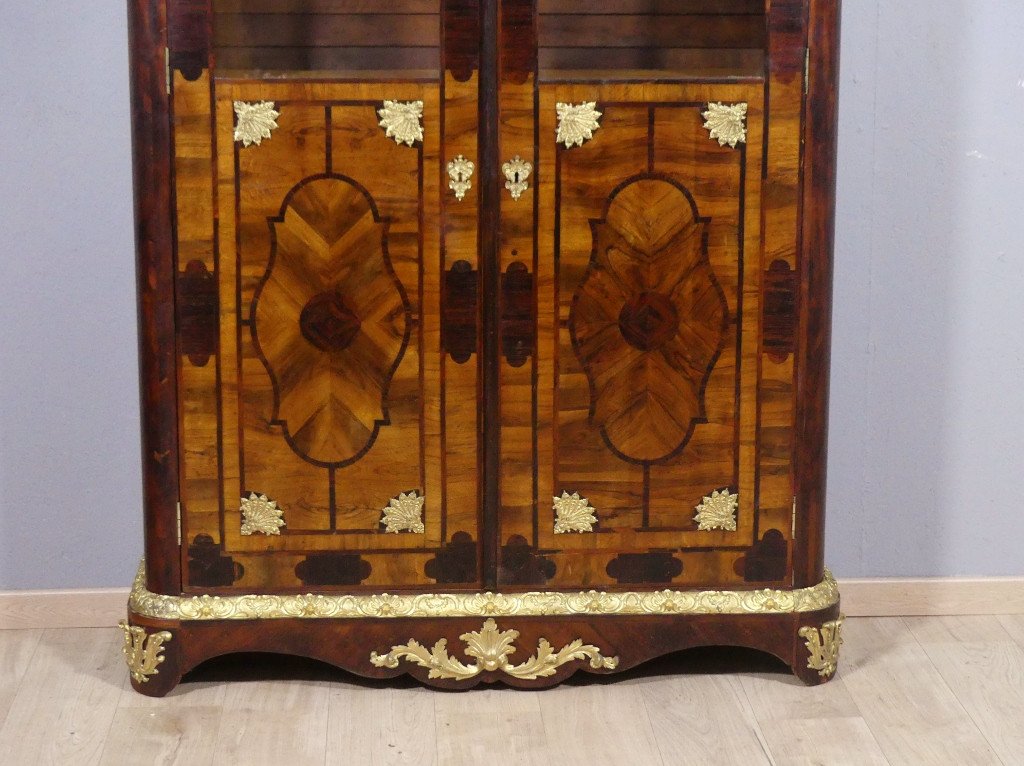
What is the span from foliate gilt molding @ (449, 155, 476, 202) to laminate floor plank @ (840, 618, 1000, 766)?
118cm

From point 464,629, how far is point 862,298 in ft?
3.64

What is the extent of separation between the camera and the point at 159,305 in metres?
2.67

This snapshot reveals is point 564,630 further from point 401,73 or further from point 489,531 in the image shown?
Answer: point 401,73

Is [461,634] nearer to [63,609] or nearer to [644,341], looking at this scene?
[644,341]

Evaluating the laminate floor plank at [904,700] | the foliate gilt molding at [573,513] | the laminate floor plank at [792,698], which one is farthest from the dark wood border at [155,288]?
the laminate floor plank at [904,700]

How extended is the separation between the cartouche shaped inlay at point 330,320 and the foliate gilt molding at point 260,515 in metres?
0.11

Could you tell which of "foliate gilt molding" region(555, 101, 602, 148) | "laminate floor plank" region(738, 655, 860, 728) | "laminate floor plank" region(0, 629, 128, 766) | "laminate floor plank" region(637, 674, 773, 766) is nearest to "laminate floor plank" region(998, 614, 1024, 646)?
"laminate floor plank" region(738, 655, 860, 728)

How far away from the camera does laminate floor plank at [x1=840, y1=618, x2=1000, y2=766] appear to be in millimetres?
2602

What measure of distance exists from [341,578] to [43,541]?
0.77m

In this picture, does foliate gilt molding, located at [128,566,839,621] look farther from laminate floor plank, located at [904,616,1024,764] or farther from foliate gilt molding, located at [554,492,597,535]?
laminate floor plank, located at [904,616,1024,764]

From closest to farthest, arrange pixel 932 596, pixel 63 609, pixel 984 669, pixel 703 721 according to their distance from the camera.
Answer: pixel 703 721 → pixel 984 669 → pixel 63 609 → pixel 932 596

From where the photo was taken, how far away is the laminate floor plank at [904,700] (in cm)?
260

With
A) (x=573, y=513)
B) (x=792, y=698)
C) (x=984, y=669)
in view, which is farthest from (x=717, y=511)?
(x=984, y=669)

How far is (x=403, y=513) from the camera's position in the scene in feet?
9.08
